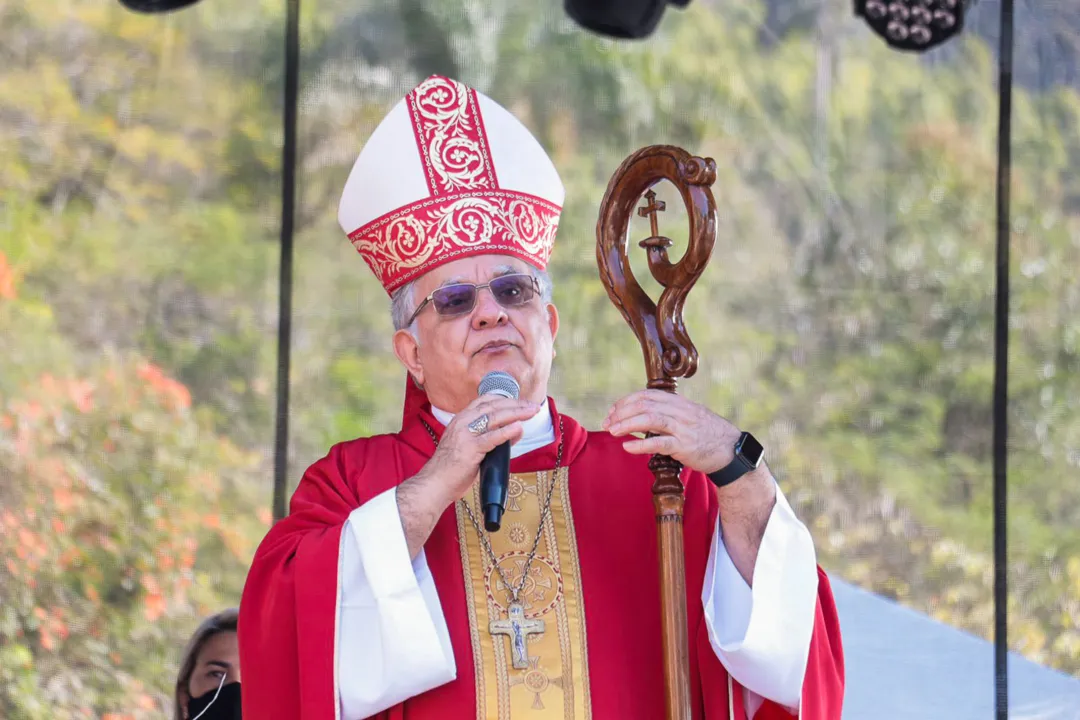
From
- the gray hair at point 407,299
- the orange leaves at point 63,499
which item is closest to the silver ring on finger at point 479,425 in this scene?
the gray hair at point 407,299

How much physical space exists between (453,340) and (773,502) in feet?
2.49

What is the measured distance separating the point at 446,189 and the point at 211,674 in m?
1.86

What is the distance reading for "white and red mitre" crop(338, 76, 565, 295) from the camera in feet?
9.97

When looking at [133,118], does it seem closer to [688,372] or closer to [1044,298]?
[688,372]

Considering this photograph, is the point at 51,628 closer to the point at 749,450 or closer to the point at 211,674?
the point at 211,674

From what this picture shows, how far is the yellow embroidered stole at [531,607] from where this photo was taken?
2693mm

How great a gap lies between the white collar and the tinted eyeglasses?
0.92 ft

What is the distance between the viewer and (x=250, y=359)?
190 inches

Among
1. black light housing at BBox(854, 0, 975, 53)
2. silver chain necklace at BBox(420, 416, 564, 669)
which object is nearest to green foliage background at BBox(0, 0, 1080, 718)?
black light housing at BBox(854, 0, 975, 53)

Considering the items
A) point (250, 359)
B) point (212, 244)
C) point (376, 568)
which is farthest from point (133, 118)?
point (376, 568)

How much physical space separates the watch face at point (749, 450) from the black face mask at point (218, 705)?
2.13 metres

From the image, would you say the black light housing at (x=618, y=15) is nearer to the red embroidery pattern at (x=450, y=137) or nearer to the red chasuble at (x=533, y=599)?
the red embroidery pattern at (x=450, y=137)

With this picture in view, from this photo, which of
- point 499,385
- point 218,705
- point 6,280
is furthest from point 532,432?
point 6,280

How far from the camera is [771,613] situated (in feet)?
8.50
